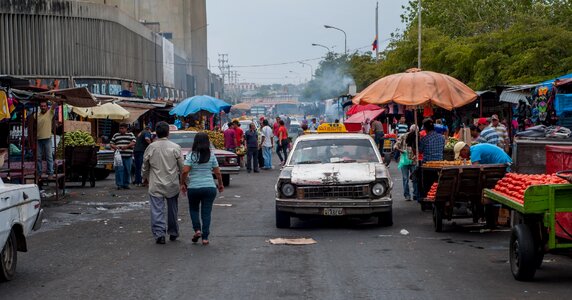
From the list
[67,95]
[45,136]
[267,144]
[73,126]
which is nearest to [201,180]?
[67,95]

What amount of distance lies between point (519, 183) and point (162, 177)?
5145 mm

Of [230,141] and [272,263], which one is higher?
[230,141]

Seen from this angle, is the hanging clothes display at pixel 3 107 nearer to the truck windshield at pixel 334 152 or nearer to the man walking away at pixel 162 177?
the man walking away at pixel 162 177

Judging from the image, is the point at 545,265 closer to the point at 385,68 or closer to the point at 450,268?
the point at 450,268

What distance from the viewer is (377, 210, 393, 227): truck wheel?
1435cm

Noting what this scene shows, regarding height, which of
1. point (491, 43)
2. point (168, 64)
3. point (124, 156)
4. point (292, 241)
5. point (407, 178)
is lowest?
point (292, 241)

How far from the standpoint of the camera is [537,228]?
9.58 m

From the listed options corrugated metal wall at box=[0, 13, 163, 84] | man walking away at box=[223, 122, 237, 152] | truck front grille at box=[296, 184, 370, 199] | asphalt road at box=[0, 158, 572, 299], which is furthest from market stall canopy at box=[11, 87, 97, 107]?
corrugated metal wall at box=[0, 13, 163, 84]

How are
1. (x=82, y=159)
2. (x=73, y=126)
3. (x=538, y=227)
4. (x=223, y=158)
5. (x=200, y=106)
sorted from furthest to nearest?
1. (x=200, y=106)
2. (x=73, y=126)
3. (x=82, y=159)
4. (x=223, y=158)
5. (x=538, y=227)

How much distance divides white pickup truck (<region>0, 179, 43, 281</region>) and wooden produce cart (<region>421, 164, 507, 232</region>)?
6.06 m

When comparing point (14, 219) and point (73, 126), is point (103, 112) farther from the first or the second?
point (14, 219)

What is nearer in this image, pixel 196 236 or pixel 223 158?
pixel 196 236

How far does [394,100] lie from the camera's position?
16.2 metres

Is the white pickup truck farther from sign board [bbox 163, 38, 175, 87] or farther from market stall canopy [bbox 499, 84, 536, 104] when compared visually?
sign board [bbox 163, 38, 175, 87]
